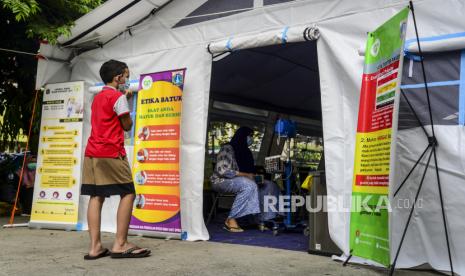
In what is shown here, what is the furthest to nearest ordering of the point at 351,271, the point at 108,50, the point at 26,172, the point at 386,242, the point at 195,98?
1. the point at 26,172
2. the point at 108,50
3. the point at 195,98
4. the point at 351,271
5. the point at 386,242

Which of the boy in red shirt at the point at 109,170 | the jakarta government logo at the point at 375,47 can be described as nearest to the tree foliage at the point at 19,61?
the boy in red shirt at the point at 109,170

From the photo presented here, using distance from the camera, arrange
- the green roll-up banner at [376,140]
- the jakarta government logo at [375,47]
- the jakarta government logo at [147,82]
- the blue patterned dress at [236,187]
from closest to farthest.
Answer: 1. the green roll-up banner at [376,140]
2. the jakarta government logo at [375,47]
3. the jakarta government logo at [147,82]
4. the blue patterned dress at [236,187]

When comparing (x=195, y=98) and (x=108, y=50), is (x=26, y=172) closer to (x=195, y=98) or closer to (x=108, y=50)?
(x=108, y=50)

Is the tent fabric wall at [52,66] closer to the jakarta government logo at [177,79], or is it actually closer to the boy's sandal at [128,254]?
the jakarta government logo at [177,79]

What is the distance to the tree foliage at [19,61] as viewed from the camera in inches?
272

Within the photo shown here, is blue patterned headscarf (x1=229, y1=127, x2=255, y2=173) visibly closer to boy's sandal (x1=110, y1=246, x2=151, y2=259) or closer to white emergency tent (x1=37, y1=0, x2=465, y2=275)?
white emergency tent (x1=37, y1=0, x2=465, y2=275)

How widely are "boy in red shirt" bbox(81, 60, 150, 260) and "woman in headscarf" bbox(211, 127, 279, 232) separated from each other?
225cm

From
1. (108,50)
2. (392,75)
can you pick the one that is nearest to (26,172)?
(108,50)

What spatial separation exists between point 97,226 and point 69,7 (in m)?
3.92

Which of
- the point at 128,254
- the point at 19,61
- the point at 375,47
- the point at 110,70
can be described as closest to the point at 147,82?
the point at 110,70

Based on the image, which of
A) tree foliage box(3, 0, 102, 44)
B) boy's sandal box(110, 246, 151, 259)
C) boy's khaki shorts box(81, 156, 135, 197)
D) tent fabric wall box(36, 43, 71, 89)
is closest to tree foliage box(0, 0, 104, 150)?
tree foliage box(3, 0, 102, 44)

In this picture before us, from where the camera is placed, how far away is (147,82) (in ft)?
19.1

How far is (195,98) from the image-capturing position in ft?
18.4

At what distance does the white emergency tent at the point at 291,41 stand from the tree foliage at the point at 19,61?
536 mm
